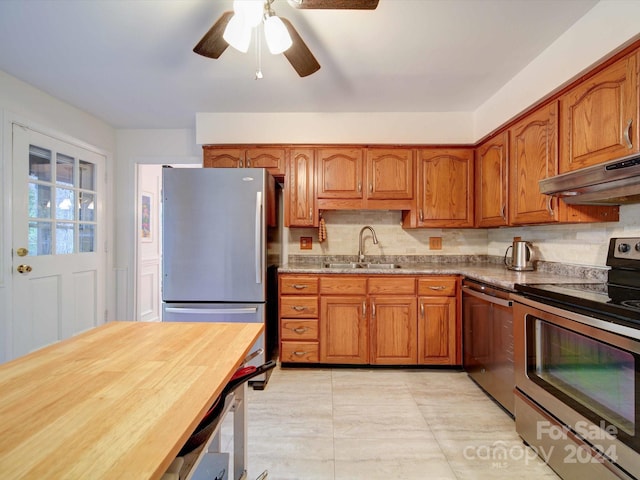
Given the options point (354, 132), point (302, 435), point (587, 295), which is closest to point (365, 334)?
point (302, 435)

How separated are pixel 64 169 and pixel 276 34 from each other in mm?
2541

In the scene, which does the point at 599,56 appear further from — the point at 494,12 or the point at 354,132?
the point at 354,132

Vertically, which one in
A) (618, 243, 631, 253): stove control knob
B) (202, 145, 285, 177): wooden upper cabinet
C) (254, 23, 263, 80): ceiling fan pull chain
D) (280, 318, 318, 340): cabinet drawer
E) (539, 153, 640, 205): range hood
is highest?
(254, 23, 263, 80): ceiling fan pull chain

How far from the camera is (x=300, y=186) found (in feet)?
9.19

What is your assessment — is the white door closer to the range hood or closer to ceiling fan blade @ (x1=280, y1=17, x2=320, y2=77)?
ceiling fan blade @ (x1=280, y1=17, x2=320, y2=77)

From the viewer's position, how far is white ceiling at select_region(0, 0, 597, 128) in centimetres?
155

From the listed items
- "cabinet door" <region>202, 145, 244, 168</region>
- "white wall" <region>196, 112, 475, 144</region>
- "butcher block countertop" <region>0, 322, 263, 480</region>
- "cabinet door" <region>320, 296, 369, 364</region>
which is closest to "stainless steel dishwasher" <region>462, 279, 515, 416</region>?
"cabinet door" <region>320, 296, 369, 364</region>

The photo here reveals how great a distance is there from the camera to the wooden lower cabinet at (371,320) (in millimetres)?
2467

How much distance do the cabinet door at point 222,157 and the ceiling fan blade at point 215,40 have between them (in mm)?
1282

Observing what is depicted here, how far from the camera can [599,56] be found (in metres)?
1.47

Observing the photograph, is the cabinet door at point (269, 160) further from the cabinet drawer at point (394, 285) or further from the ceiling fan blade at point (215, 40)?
the cabinet drawer at point (394, 285)

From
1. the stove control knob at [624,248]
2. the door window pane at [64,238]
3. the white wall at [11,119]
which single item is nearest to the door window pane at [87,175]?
the white wall at [11,119]

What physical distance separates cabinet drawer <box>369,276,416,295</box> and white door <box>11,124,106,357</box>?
2724 millimetres

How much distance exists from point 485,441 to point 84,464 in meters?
1.96
